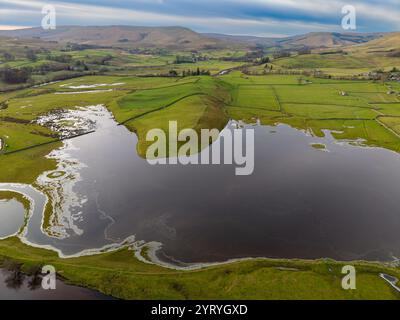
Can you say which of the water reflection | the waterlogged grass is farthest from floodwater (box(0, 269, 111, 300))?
the waterlogged grass

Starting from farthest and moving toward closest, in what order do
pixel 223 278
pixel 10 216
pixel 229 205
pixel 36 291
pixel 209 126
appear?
pixel 209 126 < pixel 229 205 < pixel 10 216 < pixel 223 278 < pixel 36 291

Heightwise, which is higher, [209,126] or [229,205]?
[209,126]

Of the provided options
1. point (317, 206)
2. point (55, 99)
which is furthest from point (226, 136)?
point (55, 99)

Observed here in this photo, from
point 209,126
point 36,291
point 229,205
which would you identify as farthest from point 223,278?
point 209,126

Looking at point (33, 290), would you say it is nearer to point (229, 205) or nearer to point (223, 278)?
point (223, 278)

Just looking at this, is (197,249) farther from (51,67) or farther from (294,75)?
(51,67)

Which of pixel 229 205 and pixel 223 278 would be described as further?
pixel 229 205
